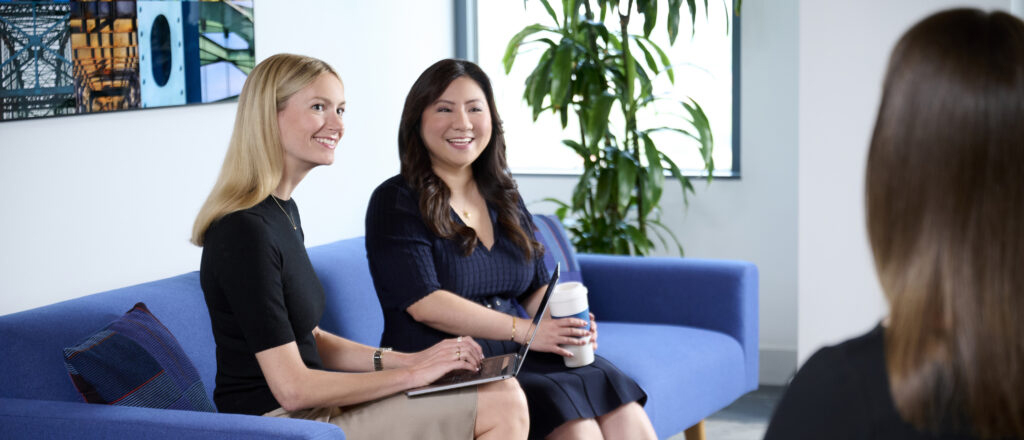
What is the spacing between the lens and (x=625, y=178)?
4.05m

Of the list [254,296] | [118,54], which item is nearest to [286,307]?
[254,296]

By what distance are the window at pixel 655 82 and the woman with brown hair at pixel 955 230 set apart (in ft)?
11.5

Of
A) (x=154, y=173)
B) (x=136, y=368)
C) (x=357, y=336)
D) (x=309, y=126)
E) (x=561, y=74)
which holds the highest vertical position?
(x=561, y=74)

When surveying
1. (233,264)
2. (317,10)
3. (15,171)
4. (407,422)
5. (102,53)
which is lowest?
(407,422)

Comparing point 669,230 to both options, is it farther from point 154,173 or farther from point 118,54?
point 118,54

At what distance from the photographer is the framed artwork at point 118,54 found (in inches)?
93.7

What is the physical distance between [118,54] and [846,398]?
2.31m

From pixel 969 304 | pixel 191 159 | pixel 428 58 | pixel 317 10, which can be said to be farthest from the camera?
pixel 428 58

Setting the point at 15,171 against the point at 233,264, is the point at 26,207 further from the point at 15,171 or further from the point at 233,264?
the point at 233,264

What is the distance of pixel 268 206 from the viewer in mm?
2082

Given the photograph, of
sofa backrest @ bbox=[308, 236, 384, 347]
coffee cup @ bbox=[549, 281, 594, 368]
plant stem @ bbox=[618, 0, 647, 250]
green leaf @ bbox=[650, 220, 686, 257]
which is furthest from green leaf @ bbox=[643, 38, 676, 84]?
coffee cup @ bbox=[549, 281, 594, 368]

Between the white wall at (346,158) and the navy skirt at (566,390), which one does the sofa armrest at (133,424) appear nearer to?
the white wall at (346,158)

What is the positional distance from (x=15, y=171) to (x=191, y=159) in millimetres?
646

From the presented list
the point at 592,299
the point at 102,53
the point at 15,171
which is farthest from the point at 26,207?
the point at 592,299
